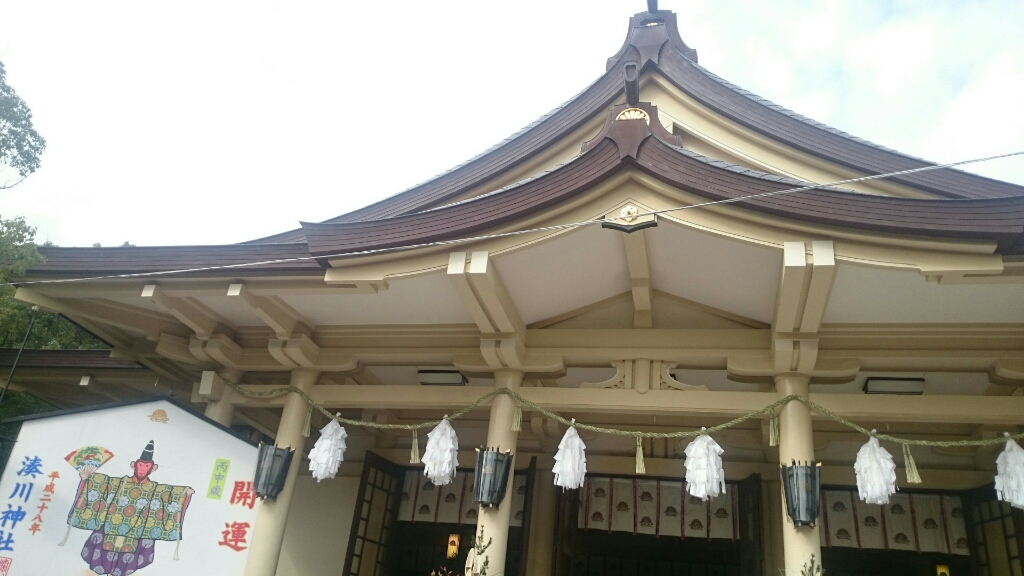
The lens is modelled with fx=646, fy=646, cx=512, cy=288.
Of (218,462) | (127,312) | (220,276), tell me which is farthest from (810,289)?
(127,312)

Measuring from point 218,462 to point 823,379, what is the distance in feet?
19.6

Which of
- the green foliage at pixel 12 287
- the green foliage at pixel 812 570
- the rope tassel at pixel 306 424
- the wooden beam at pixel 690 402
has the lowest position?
the green foliage at pixel 812 570

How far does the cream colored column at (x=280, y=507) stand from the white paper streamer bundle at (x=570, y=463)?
9.16 feet

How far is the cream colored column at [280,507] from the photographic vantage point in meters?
6.26

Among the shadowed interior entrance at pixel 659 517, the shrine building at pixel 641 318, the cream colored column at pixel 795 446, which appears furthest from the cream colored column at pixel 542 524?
the cream colored column at pixel 795 446

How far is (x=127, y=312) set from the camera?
24.0 feet

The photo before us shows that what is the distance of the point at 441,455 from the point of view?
634 centimetres

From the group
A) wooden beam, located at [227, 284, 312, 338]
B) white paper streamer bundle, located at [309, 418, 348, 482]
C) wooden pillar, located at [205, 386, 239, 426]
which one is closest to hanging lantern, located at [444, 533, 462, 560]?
white paper streamer bundle, located at [309, 418, 348, 482]

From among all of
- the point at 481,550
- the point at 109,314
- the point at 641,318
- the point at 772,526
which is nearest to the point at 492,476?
the point at 481,550

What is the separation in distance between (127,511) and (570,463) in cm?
434

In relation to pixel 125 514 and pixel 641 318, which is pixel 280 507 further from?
pixel 641 318

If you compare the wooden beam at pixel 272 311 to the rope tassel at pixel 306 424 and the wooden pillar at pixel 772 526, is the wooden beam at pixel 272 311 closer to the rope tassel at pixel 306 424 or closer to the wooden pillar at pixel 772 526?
the rope tassel at pixel 306 424

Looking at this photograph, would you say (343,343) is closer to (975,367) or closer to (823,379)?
(823,379)

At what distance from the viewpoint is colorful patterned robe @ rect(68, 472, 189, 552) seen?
6199mm
